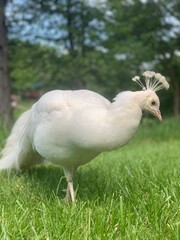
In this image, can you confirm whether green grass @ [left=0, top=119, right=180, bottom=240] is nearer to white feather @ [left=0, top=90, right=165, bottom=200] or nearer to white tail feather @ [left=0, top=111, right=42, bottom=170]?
white tail feather @ [left=0, top=111, right=42, bottom=170]

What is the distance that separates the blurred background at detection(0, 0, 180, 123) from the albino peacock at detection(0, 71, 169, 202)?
212 inches

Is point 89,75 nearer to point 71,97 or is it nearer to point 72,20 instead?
point 72,20

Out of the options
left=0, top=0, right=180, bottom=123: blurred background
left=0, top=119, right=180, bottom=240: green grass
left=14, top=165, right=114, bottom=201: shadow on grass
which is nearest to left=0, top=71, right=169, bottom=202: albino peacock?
left=14, top=165, right=114, bottom=201: shadow on grass

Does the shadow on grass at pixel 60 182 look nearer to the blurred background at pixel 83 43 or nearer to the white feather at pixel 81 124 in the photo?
the white feather at pixel 81 124

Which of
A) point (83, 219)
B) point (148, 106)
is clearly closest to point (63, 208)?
point (83, 219)

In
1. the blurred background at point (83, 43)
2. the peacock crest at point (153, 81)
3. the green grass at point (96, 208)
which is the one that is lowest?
the green grass at point (96, 208)

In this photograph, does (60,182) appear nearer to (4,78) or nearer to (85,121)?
(85,121)

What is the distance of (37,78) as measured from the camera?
41.1 feet

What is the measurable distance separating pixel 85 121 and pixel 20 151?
4.43 feet

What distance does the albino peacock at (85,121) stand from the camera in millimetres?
2396

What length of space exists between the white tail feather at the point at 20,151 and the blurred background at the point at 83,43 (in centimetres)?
409

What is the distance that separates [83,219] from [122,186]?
0.73 metres

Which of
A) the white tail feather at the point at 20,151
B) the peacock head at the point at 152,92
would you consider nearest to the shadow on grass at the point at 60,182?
the white tail feather at the point at 20,151

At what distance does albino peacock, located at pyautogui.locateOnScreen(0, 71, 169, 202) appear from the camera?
7.86 feet
